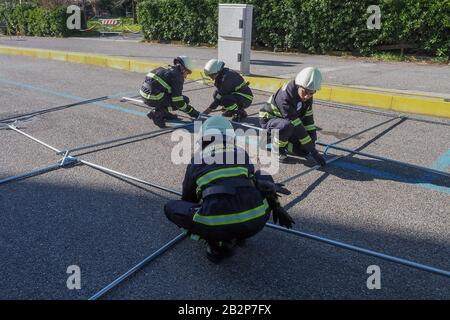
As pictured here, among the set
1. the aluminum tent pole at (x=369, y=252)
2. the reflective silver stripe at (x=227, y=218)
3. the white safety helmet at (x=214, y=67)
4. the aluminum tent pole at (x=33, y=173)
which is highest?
the white safety helmet at (x=214, y=67)

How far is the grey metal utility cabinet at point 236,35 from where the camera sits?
8.61m

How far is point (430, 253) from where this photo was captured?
2812mm

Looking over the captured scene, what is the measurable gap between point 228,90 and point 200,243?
3.48 m

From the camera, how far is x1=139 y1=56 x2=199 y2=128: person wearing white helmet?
227 inches

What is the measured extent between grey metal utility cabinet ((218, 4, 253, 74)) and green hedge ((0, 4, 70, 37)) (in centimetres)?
1795

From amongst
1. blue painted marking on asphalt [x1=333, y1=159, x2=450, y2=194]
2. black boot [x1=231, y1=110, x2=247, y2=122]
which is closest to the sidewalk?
black boot [x1=231, y1=110, x2=247, y2=122]

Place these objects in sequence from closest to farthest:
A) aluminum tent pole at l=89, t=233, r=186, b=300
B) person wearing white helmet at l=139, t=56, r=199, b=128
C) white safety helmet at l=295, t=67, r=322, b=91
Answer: aluminum tent pole at l=89, t=233, r=186, b=300
white safety helmet at l=295, t=67, r=322, b=91
person wearing white helmet at l=139, t=56, r=199, b=128

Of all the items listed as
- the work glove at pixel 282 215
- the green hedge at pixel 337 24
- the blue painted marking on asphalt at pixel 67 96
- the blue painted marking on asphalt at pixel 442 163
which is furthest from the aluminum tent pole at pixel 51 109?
the green hedge at pixel 337 24

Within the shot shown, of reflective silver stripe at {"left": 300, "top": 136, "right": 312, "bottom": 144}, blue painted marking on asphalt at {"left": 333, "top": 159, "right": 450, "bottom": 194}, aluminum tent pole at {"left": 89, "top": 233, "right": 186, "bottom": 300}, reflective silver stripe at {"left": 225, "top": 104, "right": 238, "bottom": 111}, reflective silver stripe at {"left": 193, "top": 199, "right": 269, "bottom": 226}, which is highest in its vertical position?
reflective silver stripe at {"left": 225, "top": 104, "right": 238, "bottom": 111}

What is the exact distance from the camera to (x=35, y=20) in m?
25.1

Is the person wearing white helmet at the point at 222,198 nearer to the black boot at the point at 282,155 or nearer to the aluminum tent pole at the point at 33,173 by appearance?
the black boot at the point at 282,155

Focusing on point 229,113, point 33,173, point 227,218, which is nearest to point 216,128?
point 227,218

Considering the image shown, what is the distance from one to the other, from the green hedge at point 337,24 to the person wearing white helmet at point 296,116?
7.59 m

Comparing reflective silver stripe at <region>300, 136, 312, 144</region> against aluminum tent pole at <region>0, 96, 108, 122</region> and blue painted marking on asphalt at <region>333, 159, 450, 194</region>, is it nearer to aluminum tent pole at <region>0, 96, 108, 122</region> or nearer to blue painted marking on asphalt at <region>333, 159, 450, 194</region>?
blue painted marking on asphalt at <region>333, 159, 450, 194</region>
